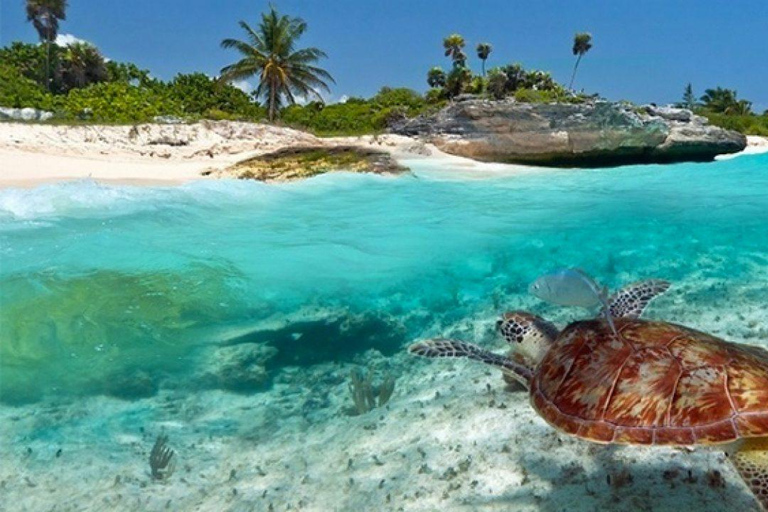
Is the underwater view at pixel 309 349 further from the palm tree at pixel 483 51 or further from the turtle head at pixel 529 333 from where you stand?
→ the palm tree at pixel 483 51

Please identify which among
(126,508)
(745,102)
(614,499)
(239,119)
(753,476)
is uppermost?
(745,102)

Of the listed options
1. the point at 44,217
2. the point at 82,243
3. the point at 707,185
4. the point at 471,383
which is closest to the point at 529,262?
the point at 471,383

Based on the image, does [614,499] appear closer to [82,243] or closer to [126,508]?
[126,508]

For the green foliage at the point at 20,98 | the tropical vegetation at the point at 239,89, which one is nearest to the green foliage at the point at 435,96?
the tropical vegetation at the point at 239,89

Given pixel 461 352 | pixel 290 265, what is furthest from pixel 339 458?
pixel 290 265

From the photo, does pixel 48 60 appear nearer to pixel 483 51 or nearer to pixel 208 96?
pixel 208 96

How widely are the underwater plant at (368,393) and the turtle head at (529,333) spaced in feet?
3.83

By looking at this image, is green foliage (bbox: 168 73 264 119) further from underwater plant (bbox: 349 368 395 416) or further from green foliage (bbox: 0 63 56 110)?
underwater plant (bbox: 349 368 395 416)

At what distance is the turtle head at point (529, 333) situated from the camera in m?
3.31

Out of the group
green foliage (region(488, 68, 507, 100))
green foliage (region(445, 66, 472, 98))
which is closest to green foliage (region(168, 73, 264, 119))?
green foliage (region(445, 66, 472, 98))

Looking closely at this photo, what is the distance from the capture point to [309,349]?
5262 millimetres

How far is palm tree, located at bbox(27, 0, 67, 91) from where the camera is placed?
34.4 m

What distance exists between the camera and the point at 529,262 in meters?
8.13

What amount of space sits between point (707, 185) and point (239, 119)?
17.6 metres
